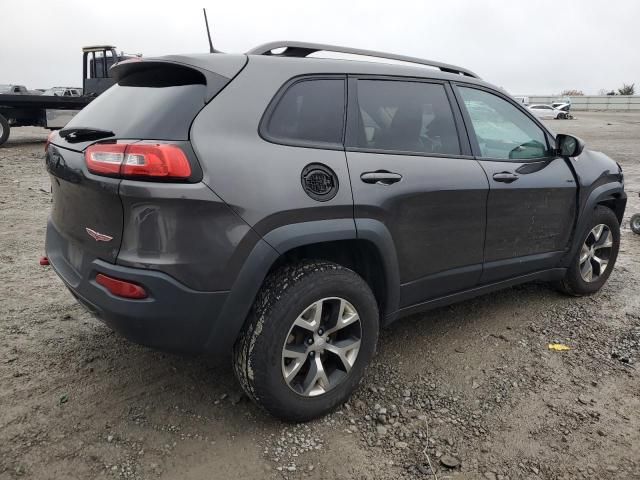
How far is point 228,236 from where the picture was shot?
7.39ft

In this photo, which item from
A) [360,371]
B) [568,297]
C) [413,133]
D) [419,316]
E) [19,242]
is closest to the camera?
[360,371]

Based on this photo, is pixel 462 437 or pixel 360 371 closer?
pixel 462 437

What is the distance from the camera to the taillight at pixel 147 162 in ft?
7.10

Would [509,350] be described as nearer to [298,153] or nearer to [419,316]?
[419,316]

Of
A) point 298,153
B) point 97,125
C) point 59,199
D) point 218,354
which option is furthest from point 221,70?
point 218,354

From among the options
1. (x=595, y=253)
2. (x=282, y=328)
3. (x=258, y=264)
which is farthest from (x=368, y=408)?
(x=595, y=253)

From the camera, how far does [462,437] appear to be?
2578 millimetres

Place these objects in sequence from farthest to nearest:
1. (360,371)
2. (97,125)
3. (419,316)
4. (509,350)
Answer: (419,316)
(509,350)
(360,371)
(97,125)

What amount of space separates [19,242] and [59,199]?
3213 mm

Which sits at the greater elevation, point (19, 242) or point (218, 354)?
point (218, 354)

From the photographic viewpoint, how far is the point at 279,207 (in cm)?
235

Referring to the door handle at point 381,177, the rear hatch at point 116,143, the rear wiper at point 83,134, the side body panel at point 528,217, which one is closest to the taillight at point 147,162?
the rear hatch at point 116,143

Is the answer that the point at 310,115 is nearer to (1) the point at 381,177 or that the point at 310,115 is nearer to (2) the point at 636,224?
(1) the point at 381,177

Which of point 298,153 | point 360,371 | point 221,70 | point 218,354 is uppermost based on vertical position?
point 221,70
